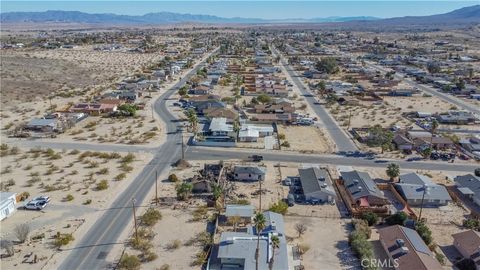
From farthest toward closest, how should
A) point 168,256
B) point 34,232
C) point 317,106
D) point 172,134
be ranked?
point 317,106 → point 172,134 → point 34,232 → point 168,256

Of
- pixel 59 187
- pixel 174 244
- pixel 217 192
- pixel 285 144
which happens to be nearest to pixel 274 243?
pixel 174 244

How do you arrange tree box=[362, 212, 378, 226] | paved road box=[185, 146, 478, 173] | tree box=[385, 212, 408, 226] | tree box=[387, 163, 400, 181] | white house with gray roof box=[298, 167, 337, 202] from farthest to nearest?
paved road box=[185, 146, 478, 173]
tree box=[387, 163, 400, 181]
white house with gray roof box=[298, 167, 337, 202]
tree box=[362, 212, 378, 226]
tree box=[385, 212, 408, 226]

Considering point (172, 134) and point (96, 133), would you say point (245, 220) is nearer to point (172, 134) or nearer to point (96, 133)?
point (172, 134)

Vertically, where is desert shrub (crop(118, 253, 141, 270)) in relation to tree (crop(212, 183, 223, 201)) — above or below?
below

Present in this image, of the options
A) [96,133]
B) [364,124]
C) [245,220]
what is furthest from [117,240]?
[364,124]

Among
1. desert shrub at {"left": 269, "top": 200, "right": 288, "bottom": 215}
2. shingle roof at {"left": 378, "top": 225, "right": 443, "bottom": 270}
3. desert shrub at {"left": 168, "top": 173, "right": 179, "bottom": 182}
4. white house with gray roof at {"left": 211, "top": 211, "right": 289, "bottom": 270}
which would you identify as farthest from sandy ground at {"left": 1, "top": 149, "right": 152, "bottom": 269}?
shingle roof at {"left": 378, "top": 225, "right": 443, "bottom": 270}

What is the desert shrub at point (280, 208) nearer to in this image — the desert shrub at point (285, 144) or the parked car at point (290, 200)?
the parked car at point (290, 200)

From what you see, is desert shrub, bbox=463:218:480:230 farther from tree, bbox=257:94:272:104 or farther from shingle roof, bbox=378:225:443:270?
tree, bbox=257:94:272:104
